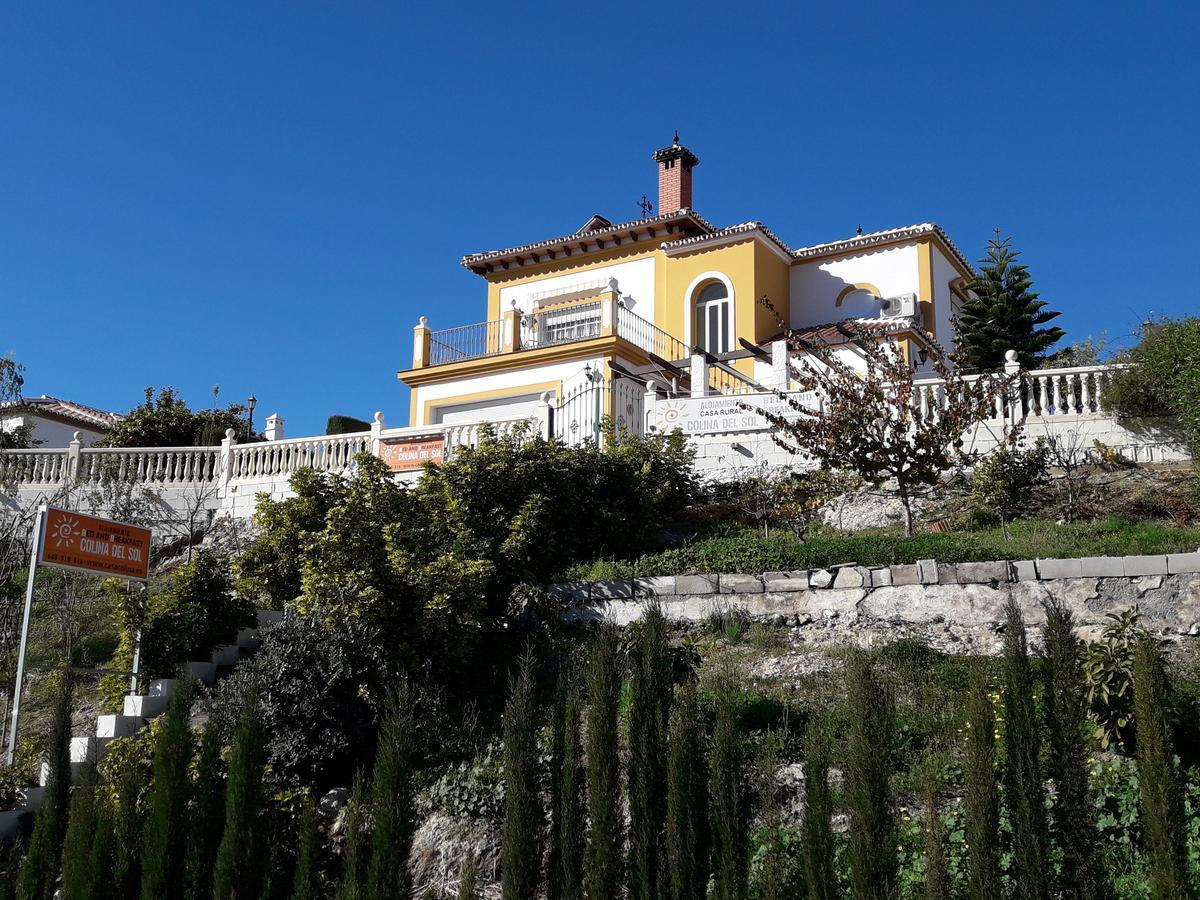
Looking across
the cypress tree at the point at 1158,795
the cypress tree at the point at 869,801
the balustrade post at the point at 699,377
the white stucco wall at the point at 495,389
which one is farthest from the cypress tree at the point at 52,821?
the white stucco wall at the point at 495,389

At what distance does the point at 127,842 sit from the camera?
28.1 ft

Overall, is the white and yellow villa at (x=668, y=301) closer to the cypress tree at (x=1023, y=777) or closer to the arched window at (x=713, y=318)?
the arched window at (x=713, y=318)

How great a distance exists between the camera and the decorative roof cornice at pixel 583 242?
90.5ft

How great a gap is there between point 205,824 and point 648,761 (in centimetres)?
320

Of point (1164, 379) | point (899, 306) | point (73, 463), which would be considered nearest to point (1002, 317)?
point (899, 306)

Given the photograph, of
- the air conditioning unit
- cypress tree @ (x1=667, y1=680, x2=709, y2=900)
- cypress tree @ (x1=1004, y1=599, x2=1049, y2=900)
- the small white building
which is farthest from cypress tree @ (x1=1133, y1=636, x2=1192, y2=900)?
the small white building

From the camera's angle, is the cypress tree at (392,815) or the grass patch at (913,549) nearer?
the cypress tree at (392,815)

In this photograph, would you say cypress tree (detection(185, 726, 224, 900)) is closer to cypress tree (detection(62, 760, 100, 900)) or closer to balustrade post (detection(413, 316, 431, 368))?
cypress tree (detection(62, 760, 100, 900))

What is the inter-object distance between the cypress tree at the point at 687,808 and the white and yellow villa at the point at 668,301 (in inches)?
583

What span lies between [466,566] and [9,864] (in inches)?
176

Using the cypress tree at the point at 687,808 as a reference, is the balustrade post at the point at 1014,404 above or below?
above

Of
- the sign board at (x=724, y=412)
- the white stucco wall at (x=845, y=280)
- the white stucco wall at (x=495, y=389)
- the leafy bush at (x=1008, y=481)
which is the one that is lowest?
the leafy bush at (x=1008, y=481)

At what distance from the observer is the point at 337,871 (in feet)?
29.4

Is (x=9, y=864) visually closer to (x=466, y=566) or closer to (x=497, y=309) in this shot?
(x=466, y=566)
